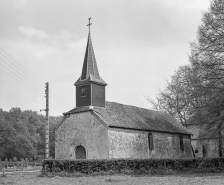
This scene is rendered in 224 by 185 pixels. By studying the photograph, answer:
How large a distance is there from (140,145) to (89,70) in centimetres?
961

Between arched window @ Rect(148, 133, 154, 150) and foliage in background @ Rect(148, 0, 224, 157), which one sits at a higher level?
foliage in background @ Rect(148, 0, 224, 157)

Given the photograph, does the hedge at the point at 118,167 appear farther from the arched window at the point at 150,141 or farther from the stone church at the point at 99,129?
the arched window at the point at 150,141

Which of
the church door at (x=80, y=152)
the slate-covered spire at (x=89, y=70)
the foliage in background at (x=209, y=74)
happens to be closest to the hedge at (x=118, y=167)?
the foliage in background at (x=209, y=74)

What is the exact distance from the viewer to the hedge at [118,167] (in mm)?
23797

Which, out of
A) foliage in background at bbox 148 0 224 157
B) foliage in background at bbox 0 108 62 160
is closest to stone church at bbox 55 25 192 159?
foliage in background at bbox 148 0 224 157

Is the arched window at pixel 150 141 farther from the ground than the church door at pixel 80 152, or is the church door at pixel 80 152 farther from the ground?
the arched window at pixel 150 141

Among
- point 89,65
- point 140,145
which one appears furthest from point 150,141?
point 89,65

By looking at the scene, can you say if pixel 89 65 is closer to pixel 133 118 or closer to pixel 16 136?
pixel 133 118

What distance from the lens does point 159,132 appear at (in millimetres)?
35312

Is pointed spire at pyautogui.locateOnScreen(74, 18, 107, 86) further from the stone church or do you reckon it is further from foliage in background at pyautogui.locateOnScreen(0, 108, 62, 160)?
foliage in background at pyautogui.locateOnScreen(0, 108, 62, 160)

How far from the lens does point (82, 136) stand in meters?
30.4

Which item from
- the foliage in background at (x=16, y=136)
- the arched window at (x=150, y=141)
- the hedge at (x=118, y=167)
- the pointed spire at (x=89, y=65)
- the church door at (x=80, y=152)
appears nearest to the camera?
the hedge at (x=118, y=167)

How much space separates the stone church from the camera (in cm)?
2919

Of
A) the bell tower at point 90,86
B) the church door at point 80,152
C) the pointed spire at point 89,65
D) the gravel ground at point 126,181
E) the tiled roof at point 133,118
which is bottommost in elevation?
the gravel ground at point 126,181
